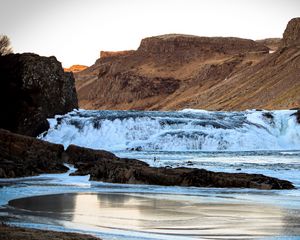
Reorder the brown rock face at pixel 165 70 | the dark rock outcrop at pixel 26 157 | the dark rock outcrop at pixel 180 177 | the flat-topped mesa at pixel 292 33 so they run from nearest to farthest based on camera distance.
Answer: the dark rock outcrop at pixel 180 177 < the dark rock outcrop at pixel 26 157 < the flat-topped mesa at pixel 292 33 < the brown rock face at pixel 165 70

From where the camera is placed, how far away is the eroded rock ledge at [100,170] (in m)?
22.2

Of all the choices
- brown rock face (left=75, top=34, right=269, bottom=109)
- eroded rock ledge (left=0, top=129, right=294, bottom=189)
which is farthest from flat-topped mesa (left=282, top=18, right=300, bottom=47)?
eroded rock ledge (left=0, top=129, right=294, bottom=189)

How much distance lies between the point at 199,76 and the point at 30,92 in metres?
114

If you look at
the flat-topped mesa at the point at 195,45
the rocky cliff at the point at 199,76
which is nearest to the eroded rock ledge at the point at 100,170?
the rocky cliff at the point at 199,76

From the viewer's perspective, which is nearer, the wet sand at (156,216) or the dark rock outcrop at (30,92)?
the wet sand at (156,216)

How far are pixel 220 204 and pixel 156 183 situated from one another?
6.04m

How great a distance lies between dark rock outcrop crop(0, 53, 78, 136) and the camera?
56375 millimetres

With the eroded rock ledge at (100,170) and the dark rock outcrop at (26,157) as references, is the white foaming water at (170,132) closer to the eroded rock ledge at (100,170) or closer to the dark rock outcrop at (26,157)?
the eroded rock ledge at (100,170)

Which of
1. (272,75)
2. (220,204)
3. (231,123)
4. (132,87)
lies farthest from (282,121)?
(132,87)

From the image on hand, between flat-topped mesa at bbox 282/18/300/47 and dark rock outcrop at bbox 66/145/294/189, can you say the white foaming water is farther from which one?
flat-topped mesa at bbox 282/18/300/47

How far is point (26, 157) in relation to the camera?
27.7m

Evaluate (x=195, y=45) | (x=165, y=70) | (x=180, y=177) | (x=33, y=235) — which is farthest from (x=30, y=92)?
(x=195, y=45)

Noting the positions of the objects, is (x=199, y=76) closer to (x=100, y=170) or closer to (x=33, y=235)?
(x=100, y=170)

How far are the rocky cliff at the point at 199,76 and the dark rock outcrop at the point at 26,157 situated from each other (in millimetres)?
84090
